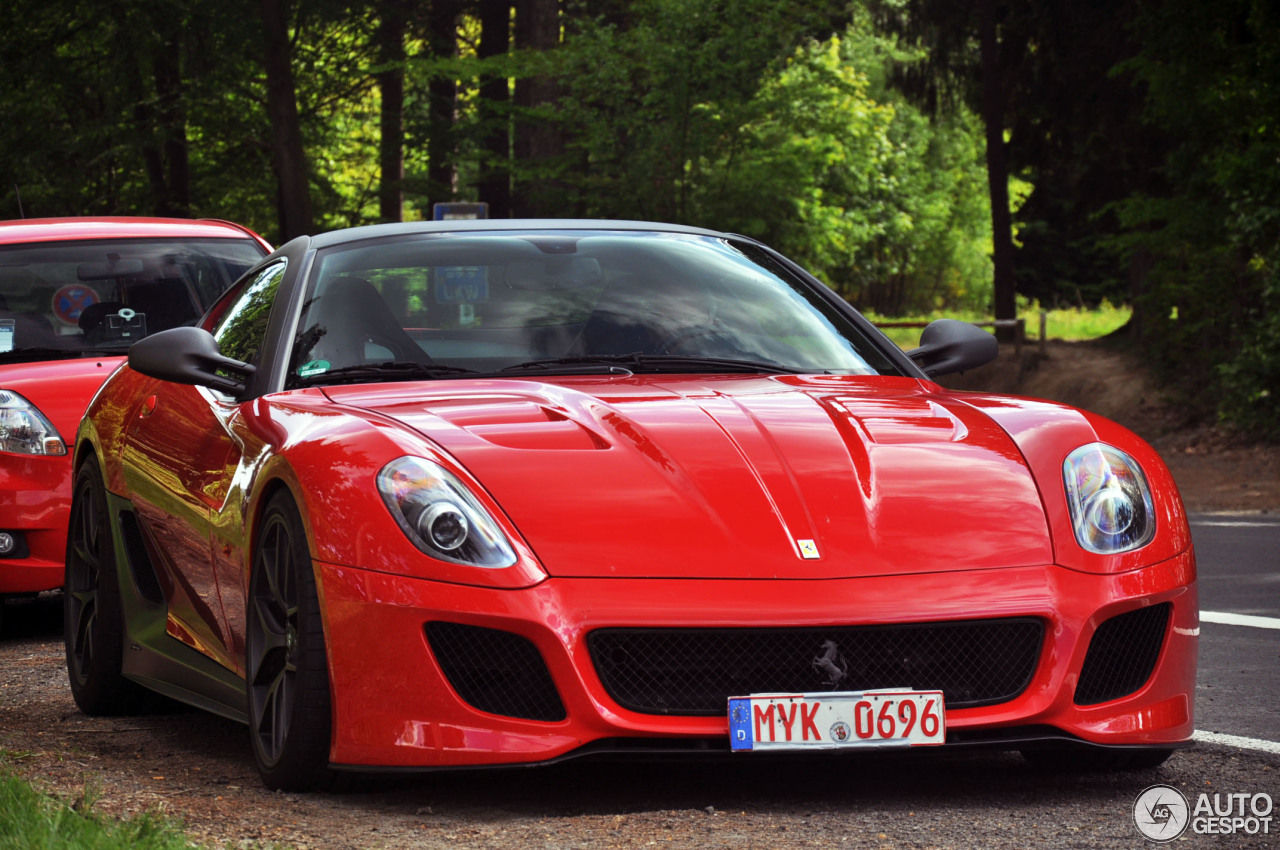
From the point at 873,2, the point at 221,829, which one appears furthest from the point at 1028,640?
the point at 873,2

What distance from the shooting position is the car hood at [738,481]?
3986 millimetres

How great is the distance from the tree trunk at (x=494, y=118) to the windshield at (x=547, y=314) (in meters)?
A: 24.0

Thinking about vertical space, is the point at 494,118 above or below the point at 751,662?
above

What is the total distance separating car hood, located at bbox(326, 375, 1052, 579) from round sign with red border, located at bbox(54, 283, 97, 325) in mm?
4336

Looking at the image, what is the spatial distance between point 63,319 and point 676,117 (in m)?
20.0

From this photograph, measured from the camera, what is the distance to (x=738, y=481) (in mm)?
4176

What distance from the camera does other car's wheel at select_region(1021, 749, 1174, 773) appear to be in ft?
14.3

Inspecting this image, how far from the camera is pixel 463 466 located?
4137 millimetres

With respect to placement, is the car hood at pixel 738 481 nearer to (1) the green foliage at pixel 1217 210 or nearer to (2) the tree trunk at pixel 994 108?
(1) the green foliage at pixel 1217 210

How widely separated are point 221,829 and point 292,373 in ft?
5.20

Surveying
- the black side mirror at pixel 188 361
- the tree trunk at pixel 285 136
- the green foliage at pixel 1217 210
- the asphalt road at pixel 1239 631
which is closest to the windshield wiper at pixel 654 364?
the black side mirror at pixel 188 361

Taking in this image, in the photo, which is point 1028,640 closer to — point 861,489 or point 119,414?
point 861,489

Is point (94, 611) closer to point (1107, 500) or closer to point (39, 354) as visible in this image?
point (39, 354)

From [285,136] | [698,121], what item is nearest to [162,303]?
[698,121]
